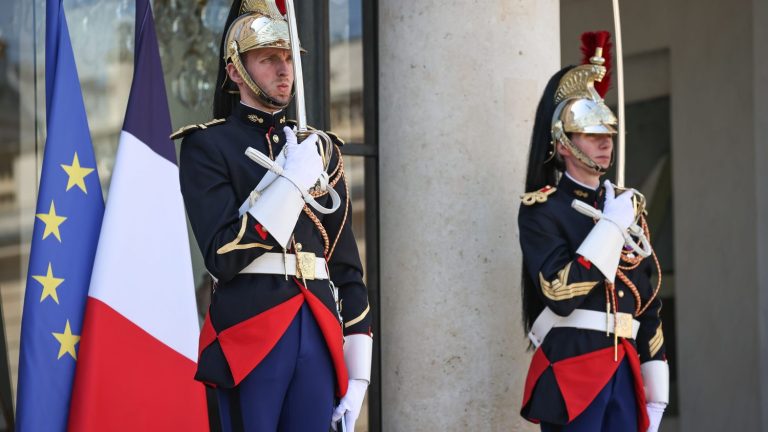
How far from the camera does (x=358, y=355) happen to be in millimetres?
4547

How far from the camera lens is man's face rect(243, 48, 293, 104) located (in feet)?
14.8

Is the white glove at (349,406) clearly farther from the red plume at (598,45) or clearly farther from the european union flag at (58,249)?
the red plume at (598,45)

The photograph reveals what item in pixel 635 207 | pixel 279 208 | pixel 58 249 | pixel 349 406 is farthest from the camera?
pixel 635 207

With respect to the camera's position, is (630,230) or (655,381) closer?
(630,230)

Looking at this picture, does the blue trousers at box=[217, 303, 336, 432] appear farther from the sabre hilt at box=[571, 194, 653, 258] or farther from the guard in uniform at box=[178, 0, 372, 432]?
the sabre hilt at box=[571, 194, 653, 258]

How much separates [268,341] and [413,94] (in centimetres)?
210

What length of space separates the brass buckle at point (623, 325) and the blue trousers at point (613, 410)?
3.9 inches

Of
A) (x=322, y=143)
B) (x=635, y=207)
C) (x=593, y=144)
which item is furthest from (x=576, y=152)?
(x=322, y=143)

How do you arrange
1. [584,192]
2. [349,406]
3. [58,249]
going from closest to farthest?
1. [349,406]
2. [58,249]
3. [584,192]

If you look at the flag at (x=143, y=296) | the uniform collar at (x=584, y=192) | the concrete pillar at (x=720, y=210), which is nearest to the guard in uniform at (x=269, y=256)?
the flag at (x=143, y=296)

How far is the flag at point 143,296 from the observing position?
5.17m

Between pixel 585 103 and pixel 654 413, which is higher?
pixel 585 103

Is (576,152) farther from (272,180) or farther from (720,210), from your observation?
(720,210)

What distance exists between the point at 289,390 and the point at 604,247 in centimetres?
143
